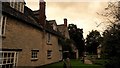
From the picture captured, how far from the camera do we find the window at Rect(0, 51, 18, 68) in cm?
1574

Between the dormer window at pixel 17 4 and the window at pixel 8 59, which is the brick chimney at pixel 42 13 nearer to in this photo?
the dormer window at pixel 17 4

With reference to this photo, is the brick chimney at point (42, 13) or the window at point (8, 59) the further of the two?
the brick chimney at point (42, 13)

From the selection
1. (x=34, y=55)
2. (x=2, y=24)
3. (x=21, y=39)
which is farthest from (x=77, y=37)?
(x=2, y=24)

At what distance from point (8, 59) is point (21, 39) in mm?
3376

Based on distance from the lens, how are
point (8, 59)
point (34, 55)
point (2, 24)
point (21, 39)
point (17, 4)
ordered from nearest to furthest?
point (2, 24), point (8, 59), point (21, 39), point (17, 4), point (34, 55)

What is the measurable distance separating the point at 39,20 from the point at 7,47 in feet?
39.7

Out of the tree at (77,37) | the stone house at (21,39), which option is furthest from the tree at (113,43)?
the tree at (77,37)

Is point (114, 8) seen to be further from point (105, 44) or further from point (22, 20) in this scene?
point (22, 20)

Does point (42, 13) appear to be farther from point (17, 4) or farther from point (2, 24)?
point (2, 24)

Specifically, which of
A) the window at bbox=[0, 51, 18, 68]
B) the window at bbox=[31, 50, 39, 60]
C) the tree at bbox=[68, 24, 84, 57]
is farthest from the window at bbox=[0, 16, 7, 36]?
the tree at bbox=[68, 24, 84, 57]

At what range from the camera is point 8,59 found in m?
16.6

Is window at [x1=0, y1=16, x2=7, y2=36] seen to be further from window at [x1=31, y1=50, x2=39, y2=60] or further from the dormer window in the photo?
window at [x1=31, y1=50, x2=39, y2=60]

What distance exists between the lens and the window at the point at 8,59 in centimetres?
1574

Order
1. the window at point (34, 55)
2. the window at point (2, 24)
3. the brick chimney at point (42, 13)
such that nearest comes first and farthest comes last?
the window at point (2, 24)
the window at point (34, 55)
the brick chimney at point (42, 13)
